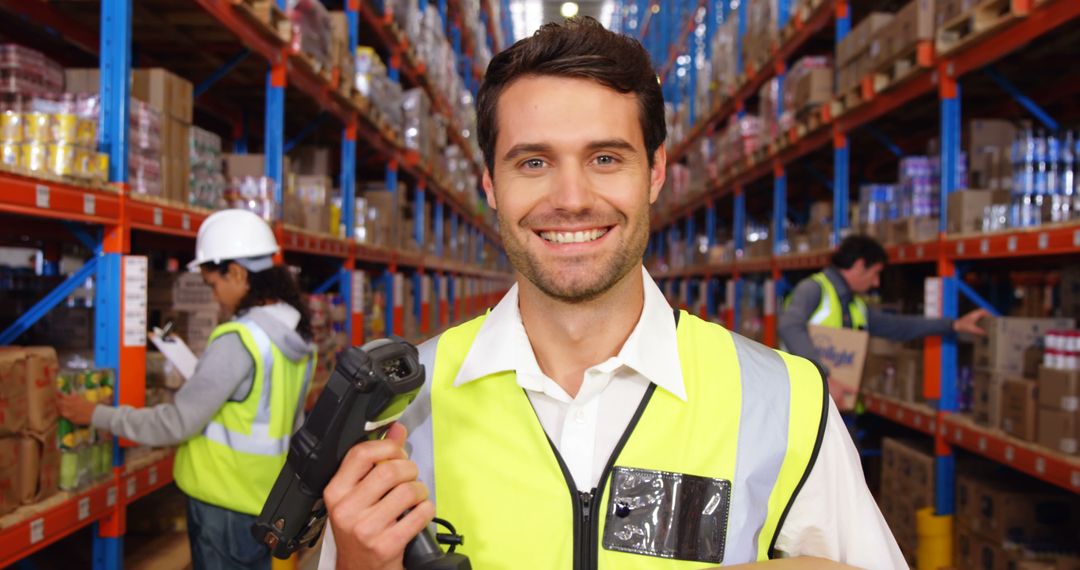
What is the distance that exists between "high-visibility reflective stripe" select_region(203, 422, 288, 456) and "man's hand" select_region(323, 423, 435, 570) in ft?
6.25

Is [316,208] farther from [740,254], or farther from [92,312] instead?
[740,254]

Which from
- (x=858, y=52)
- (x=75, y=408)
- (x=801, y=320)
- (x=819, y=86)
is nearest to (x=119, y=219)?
(x=75, y=408)

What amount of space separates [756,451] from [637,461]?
0.67 ft

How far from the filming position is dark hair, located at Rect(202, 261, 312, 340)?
3.11 meters

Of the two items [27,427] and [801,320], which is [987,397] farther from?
[27,427]

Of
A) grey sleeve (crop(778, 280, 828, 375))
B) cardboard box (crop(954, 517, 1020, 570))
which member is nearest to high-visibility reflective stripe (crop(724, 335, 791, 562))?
cardboard box (crop(954, 517, 1020, 570))

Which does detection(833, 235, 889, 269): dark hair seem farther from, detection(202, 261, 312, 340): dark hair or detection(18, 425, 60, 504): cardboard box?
detection(18, 425, 60, 504): cardboard box

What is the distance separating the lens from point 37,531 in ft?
7.88

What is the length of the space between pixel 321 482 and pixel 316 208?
4.51 meters

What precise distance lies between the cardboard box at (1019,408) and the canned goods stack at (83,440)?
12.6 feet

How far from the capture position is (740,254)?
9.92 meters

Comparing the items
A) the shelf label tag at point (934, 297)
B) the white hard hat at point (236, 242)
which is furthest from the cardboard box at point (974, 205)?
the white hard hat at point (236, 242)

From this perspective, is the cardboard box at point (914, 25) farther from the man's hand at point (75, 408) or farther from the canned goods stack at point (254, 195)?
the man's hand at point (75, 408)

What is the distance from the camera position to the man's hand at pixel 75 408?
104 inches
